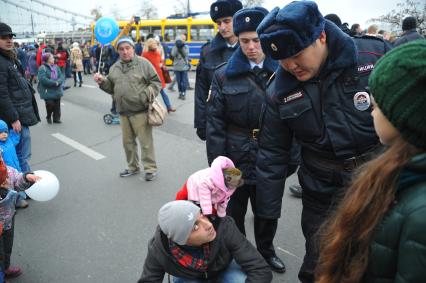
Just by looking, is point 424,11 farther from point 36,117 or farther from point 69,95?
point 69,95

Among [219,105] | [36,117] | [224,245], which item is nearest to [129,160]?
[36,117]

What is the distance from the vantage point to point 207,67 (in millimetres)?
3303

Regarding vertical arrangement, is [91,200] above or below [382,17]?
below

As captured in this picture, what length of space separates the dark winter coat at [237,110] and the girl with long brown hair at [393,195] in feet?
4.73

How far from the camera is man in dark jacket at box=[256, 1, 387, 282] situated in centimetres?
166

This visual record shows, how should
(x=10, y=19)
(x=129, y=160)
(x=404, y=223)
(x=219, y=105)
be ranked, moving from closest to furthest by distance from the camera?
(x=404, y=223), (x=219, y=105), (x=129, y=160), (x=10, y=19)

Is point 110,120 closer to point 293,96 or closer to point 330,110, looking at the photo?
point 293,96

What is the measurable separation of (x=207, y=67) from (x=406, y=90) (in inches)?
99.3

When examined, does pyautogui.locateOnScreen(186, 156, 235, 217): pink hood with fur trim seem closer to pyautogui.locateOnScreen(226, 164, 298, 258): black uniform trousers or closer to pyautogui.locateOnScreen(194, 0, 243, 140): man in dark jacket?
pyautogui.locateOnScreen(226, 164, 298, 258): black uniform trousers

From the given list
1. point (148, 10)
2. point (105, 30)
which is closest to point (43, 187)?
point (105, 30)

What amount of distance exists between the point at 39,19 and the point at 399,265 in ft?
409

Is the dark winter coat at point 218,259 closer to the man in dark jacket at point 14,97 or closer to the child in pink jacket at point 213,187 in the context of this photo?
the child in pink jacket at point 213,187

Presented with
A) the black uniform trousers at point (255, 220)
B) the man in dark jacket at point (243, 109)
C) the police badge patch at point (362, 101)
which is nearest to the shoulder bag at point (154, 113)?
the man in dark jacket at point (243, 109)

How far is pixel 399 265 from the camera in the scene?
916 mm
